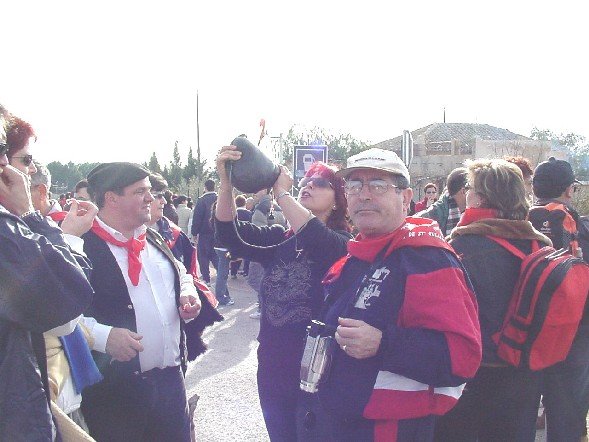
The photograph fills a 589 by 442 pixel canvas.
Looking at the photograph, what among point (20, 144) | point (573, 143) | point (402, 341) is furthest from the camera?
point (573, 143)

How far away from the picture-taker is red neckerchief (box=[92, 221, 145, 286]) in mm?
3000

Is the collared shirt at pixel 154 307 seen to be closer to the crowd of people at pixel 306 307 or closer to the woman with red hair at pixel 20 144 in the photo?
the crowd of people at pixel 306 307

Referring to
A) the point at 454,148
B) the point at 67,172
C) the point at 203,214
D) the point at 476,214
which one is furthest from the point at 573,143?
the point at 67,172

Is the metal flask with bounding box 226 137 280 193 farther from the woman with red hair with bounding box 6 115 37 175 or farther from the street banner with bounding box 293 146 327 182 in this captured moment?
the street banner with bounding box 293 146 327 182

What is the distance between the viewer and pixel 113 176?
3223 millimetres

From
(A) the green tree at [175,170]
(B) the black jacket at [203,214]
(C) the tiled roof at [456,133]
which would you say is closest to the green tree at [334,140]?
(C) the tiled roof at [456,133]

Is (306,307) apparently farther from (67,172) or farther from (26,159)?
(67,172)

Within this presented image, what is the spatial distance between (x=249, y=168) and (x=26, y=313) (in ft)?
4.83

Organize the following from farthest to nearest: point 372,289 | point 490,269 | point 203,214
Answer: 1. point 203,214
2. point 490,269
3. point 372,289

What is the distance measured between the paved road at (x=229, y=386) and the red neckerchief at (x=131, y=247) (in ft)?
6.82

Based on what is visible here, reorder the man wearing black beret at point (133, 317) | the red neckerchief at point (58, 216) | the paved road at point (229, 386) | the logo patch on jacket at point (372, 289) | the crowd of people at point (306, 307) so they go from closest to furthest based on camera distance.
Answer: the crowd of people at point (306, 307) < the logo patch on jacket at point (372, 289) < the man wearing black beret at point (133, 317) < the red neckerchief at point (58, 216) < the paved road at point (229, 386)

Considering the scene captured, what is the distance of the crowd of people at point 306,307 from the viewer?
73.4 inches

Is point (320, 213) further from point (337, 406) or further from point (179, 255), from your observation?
point (179, 255)

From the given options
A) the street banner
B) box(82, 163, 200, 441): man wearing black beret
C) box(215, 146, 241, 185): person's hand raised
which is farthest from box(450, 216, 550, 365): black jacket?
the street banner
